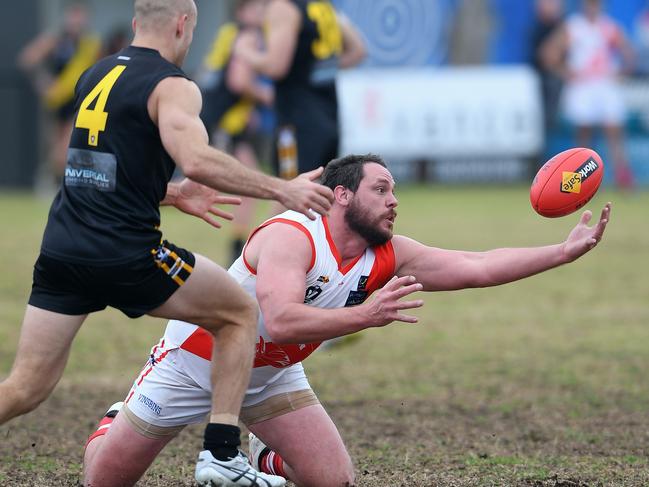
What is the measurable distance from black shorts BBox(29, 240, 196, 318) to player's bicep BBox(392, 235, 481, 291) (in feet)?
3.31

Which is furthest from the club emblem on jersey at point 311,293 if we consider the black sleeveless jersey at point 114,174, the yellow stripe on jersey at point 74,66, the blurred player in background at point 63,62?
the yellow stripe on jersey at point 74,66

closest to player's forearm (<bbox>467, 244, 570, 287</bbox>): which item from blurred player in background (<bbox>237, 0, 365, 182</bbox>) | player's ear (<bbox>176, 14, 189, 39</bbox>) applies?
player's ear (<bbox>176, 14, 189, 39</bbox>)

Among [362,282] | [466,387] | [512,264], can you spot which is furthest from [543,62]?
[362,282]

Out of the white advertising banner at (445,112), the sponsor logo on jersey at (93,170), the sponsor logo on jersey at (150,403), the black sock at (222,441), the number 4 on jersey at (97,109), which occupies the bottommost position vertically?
the white advertising banner at (445,112)

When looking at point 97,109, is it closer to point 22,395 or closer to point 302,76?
point 22,395

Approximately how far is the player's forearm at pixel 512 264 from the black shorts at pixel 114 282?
131cm

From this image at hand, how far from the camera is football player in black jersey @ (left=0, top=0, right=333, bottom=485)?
462cm

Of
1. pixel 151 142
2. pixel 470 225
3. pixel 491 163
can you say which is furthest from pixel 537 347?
pixel 491 163

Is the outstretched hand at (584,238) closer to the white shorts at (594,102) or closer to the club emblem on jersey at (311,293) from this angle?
the club emblem on jersey at (311,293)

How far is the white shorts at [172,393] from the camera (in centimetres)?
527

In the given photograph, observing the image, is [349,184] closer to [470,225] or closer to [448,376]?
[448,376]

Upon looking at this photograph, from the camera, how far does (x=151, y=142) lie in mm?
4762

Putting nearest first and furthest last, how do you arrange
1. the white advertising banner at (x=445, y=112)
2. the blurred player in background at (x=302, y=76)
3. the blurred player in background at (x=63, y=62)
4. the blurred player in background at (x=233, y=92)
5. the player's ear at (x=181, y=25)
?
the player's ear at (x=181, y=25) → the blurred player in background at (x=302, y=76) → the blurred player in background at (x=233, y=92) → the blurred player in background at (x=63, y=62) → the white advertising banner at (x=445, y=112)

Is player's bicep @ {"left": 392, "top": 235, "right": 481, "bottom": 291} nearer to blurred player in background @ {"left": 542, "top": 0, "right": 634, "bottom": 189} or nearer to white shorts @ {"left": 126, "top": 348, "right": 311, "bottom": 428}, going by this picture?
white shorts @ {"left": 126, "top": 348, "right": 311, "bottom": 428}
